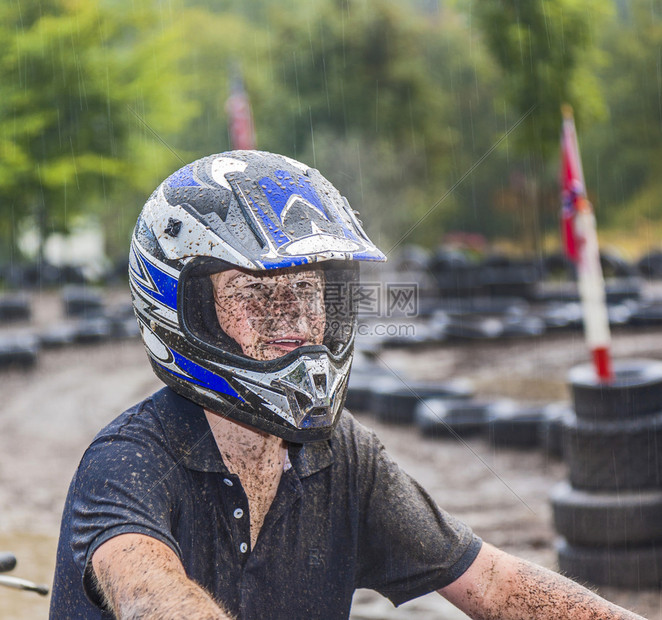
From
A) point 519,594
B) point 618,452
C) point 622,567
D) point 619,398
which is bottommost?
point 622,567

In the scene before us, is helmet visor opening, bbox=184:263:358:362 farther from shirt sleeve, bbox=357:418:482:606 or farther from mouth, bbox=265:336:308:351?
shirt sleeve, bbox=357:418:482:606

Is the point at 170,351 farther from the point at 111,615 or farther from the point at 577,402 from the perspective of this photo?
the point at 577,402

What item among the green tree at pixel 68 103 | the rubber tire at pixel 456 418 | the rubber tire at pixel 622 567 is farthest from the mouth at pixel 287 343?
the green tree at pixel 68 103

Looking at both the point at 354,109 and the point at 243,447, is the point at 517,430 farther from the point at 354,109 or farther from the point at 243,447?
the point at 354,109

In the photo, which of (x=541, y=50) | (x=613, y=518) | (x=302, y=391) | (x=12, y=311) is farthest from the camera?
(x=541, y=50)

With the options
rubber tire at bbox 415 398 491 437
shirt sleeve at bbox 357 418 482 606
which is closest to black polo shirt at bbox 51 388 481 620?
shirt sleeve at bbox 357 418 482 606

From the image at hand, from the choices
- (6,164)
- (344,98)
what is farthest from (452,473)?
(344,98)

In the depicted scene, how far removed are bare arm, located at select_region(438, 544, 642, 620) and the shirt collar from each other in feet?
1.12

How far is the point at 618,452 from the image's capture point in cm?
465

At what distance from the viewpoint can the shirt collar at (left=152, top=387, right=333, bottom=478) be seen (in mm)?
1707

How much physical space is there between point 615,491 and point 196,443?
3388 millimetres

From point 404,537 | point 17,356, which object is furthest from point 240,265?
point 17,356

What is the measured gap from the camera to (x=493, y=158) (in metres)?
45.2

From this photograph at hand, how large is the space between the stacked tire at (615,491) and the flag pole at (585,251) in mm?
172
